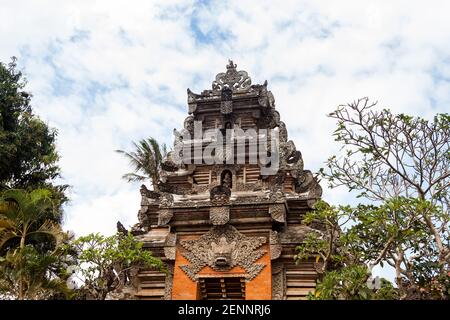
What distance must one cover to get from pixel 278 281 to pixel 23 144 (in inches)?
516

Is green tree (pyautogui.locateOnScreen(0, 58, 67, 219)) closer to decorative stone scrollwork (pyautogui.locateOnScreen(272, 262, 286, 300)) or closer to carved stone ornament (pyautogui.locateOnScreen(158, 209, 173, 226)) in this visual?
carved stone ornament (pyautogui.locateOnScreen(158, 209, 173, 226))

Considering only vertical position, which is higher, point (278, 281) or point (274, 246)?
point (274, 246)

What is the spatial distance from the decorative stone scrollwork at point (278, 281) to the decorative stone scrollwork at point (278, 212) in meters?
1.23

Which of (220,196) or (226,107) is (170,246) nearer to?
(220,196)

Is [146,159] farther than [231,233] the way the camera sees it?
Yes

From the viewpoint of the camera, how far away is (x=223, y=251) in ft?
42.0

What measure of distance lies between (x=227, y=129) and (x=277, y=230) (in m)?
4.83

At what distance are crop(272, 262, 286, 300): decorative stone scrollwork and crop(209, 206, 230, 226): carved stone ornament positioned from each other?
1.84 meters

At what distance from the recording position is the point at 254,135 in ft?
51.8

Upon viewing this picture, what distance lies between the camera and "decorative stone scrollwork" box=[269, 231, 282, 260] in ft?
40.7

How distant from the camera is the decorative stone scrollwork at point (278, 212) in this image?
41.5 ft

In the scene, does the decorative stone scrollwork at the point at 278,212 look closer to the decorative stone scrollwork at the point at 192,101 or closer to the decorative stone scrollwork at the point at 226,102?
the decorative stone scrollwork at the point at 226,102

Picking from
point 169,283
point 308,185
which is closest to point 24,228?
point 169,283
